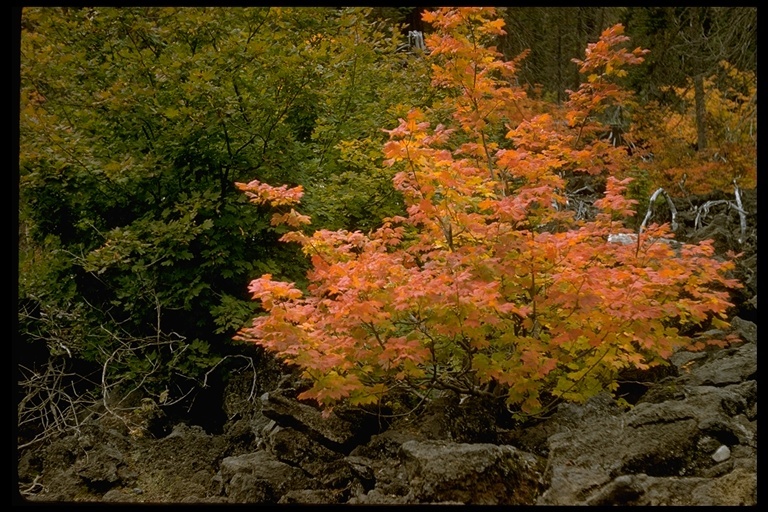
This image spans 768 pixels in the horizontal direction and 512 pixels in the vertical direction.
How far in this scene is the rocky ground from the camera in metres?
3.53

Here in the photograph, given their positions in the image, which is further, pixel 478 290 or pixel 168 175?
pixel 168 175

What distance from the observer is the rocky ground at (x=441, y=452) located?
3533 mm

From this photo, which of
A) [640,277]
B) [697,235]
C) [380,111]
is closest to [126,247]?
[380,111]

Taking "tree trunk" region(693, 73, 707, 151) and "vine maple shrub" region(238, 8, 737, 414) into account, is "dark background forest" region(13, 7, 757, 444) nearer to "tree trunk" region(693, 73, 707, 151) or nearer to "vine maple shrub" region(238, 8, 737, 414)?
"vine maple shrub" region(238, 8, 737, 414)

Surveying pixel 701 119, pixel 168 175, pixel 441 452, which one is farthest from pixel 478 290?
pixel 701 119

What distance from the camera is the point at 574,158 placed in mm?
4637

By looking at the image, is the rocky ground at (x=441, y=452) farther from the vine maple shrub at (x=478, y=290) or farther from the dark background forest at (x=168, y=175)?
the dark background forest at (x=168, y=175)

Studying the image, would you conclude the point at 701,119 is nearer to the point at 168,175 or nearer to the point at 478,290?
the point at 478,290

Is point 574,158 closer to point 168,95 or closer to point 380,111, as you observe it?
point 380,111

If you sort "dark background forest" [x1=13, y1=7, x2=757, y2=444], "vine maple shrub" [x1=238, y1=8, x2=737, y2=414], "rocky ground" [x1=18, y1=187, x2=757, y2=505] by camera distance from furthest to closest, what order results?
"dark background forest" [x1=13, y1=7, x2=757, y2=444]
"vine maple shrub" [x1=238, y1=8, x2=737, y2=414]
"rocky ground" [x1=18, y1=187, x2=757, y2=505]

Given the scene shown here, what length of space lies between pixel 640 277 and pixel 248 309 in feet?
11.7

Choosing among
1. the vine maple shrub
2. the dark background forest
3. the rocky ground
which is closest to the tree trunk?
the dark background forest

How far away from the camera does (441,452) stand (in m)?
3.72

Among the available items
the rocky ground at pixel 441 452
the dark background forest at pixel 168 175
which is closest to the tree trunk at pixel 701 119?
the dark background forest at pixel 168 175
